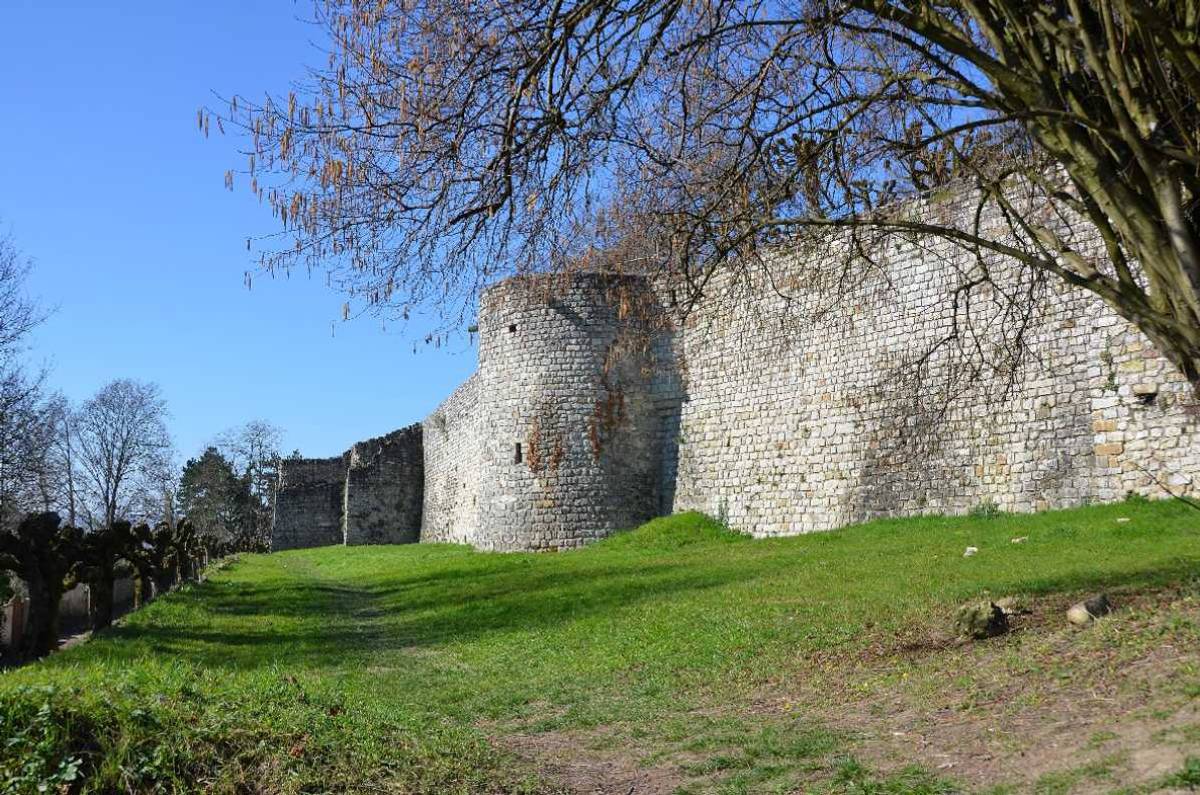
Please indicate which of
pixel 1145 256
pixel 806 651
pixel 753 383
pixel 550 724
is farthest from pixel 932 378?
pixel 550 724

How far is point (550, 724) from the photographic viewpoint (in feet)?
21.9

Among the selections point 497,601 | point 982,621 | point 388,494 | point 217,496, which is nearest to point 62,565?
point 497,601

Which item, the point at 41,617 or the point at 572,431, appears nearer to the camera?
the point at 41,617

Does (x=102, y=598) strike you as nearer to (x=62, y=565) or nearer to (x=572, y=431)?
(x=62, y=565)

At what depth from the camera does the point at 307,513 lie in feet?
151

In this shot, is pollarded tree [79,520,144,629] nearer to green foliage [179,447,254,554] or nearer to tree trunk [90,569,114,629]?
tree trunk [90,569,114,629]

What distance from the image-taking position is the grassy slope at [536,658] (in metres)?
4.66

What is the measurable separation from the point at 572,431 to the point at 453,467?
13949 mm

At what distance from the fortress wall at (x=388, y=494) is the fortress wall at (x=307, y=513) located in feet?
19.9

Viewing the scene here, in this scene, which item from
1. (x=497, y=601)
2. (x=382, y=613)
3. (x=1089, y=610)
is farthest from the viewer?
(x=382, y=613)

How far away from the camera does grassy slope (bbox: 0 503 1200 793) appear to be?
4.66m

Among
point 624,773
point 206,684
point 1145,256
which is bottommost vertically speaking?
point 624,773

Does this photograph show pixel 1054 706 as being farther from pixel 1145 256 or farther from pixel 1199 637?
pixel 1145 256

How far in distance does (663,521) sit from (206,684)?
47.9 ft
